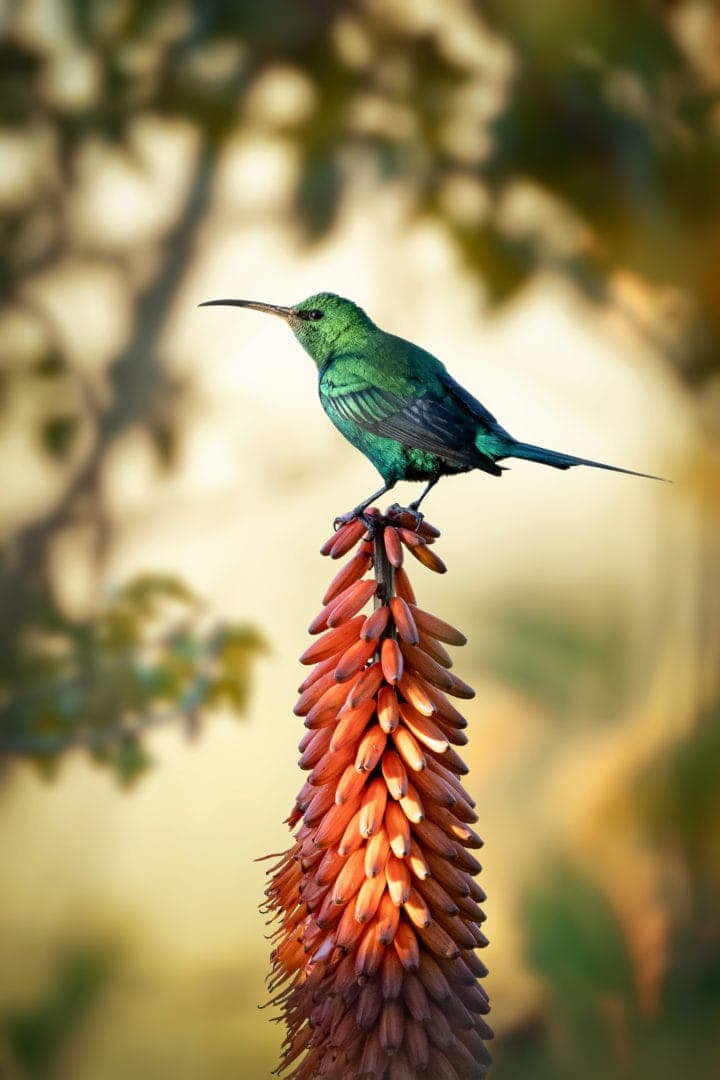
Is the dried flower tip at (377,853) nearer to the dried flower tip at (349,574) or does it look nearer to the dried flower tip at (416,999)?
the dried flower tip at (416,999)

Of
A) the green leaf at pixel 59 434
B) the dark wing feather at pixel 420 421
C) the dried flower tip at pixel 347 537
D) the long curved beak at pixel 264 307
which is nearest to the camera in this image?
the dried flower tip at pixel 347 537

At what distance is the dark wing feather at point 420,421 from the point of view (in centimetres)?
104

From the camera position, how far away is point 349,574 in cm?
88

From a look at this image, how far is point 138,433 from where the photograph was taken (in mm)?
1828

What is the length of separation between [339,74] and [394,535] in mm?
1212

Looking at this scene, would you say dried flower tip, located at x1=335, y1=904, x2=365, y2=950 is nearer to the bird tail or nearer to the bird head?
the bird tail

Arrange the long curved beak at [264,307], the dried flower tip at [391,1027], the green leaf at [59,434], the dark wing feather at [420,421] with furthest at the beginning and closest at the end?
1. the green leaf at [59,434]
2. the long curved beak at [264,307]
3. the dark wing feather at [420,421]
4. the dried flower tip at [391,1027]

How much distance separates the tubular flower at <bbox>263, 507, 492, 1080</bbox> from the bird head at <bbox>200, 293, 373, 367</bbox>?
319mm

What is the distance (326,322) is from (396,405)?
0.49ft

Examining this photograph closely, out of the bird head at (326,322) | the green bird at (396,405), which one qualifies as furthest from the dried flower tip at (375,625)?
the bird head at (326,322)

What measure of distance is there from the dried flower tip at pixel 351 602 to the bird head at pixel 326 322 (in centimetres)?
35

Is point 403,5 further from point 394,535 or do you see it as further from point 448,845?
point 448,845

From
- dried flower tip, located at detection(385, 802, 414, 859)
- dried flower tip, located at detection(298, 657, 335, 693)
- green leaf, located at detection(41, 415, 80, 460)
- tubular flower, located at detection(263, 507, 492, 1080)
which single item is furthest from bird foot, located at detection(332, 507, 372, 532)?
green leaf, located at detection(41, 415, 80, 460)

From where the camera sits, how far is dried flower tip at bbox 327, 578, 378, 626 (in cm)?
86
